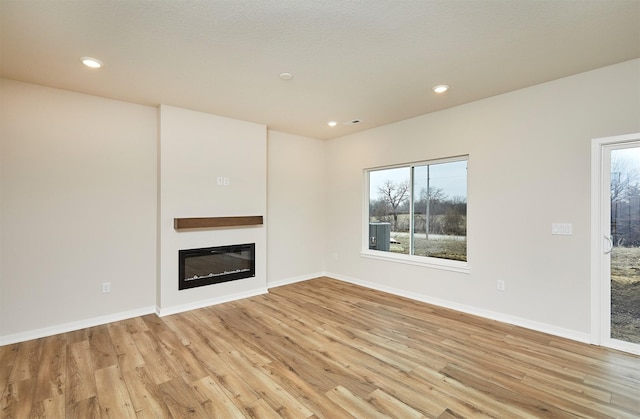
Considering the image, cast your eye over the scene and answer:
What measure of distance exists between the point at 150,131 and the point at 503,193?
4467 mm

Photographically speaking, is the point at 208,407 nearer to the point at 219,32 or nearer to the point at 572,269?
the point at 219,32

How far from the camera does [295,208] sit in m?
5.41

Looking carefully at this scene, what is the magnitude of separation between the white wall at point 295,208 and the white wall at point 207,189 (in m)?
0.39

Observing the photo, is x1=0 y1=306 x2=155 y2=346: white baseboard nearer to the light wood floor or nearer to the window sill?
the light wood floor

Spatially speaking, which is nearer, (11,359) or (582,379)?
(582,379)

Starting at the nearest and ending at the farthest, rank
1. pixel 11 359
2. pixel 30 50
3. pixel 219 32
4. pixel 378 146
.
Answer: pixel 219 32 < pixel 30 50 < pixel 11 359 < pixel 378 146

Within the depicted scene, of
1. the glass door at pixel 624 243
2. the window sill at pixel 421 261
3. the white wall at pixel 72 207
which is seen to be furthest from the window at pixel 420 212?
the white wall at pixel 72 207

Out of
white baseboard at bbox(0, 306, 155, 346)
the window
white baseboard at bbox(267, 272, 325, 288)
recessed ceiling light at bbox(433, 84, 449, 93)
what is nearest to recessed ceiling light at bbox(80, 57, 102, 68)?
white baseboard at bbox(0, 306, 155, 346)

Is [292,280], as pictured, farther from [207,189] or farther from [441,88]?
[441,88]

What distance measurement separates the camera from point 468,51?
8.22ft

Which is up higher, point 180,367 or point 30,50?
point 30,50

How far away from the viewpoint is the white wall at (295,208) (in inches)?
202

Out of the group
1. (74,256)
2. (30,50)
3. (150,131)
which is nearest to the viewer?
(30,50)

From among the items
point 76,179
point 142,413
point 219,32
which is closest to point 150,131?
point 76,179
